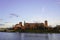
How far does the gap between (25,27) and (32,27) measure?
1.69ft

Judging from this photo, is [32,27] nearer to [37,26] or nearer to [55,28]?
[37,26]

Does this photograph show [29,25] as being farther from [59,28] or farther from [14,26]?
[59,28]

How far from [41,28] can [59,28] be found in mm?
1222

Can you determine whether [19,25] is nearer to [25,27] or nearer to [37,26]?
[25,27]

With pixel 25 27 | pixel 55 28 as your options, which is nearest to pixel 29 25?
pixel 25 27

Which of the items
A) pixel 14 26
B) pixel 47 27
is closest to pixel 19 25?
pixel 14 26

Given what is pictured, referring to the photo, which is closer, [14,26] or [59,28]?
[59,28]

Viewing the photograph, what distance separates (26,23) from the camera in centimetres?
1043

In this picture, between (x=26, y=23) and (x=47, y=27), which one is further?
(x=26, y=23)

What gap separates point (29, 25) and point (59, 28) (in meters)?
2.08

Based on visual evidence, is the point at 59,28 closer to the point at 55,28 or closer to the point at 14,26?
the point at 55,28

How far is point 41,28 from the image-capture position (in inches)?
377

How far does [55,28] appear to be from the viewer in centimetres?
945

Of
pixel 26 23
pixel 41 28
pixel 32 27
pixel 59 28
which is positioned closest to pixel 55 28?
pixel 59 28
